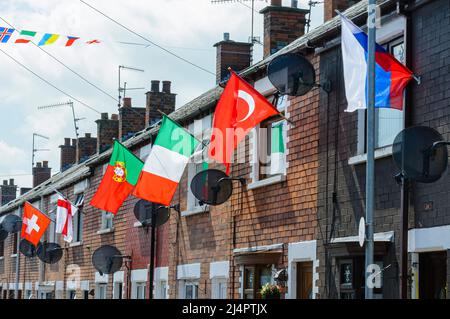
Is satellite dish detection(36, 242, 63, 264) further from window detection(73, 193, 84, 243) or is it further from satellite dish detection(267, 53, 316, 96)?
satellite dish detection(267, 53, 316, 96)

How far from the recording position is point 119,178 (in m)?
22.5

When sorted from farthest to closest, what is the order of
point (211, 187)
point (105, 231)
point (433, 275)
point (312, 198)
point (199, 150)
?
1. point (105, 231)
2. point (199, 150)
3. point (211, 187)
4. point (312, 198)
5. point (433, 275)

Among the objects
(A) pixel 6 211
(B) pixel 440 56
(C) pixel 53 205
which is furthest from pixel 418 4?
(A) pixel 6 211

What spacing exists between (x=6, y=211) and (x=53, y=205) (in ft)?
30.4

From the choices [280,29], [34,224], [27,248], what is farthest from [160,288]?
[27,248]

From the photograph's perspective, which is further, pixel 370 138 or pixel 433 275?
pixel 433 275

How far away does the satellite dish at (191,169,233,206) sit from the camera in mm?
19281

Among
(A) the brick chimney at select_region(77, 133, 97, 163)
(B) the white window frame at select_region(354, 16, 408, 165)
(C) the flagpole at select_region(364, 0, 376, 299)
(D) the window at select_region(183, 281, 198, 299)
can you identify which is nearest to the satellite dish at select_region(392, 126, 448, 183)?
(C) the flagpole at select_region(364, 0, 376, 299)

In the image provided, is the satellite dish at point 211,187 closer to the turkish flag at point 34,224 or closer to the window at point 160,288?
the window at point 160,288

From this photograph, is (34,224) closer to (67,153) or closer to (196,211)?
(196,211)

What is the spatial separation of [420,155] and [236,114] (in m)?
4.49

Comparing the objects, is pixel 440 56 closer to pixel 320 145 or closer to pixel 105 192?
pixel 320 145

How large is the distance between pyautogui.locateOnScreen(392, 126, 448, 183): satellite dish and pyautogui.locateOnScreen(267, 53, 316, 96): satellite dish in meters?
4.05

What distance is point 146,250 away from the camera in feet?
85.3
